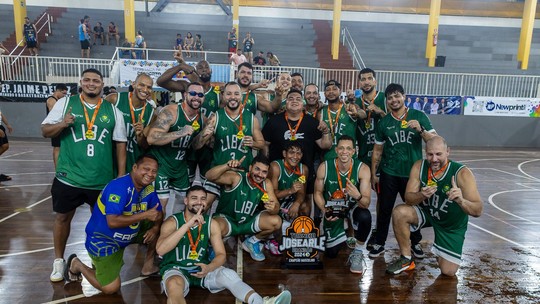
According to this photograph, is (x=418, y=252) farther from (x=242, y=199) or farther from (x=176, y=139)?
(x=176, y=139)

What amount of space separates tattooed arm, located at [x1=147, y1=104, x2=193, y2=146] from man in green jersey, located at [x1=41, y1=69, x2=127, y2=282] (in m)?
0.51

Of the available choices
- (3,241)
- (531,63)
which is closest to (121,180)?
(3,241)

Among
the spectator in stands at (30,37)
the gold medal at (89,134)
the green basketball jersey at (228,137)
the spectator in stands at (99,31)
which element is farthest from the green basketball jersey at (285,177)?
the spectator in stands at (99,31)

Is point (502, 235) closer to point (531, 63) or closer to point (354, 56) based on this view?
point (354, 56)

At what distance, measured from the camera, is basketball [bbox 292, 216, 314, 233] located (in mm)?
4539

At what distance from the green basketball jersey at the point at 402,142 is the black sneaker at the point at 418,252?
92 centimetres

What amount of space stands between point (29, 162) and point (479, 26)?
982 inches

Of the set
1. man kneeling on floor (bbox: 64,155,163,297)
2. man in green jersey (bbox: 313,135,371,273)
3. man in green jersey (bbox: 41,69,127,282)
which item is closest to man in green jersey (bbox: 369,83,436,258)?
man in green jersey (bbox: 313,135,371,273)

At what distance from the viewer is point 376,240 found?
16.4 ft

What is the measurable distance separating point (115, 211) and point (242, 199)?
1503 millimetres

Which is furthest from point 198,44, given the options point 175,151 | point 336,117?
point 175,151

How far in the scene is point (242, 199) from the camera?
182 inches


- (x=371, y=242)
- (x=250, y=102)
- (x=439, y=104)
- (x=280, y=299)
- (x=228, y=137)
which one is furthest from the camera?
(x=439, y=104)

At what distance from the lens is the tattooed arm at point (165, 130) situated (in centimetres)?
441
